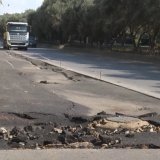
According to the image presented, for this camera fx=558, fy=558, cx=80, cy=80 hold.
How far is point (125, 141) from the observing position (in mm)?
8883

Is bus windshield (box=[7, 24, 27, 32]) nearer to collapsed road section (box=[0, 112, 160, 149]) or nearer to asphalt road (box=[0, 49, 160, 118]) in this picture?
asphalt road (box=[0, 49, 160, 118])

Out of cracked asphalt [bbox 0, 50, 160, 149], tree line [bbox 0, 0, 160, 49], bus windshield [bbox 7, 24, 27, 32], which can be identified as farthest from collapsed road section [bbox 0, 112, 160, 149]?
A: bus windshield [bbox 7, 24, 27, 32]

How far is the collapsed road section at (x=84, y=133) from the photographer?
8.65m

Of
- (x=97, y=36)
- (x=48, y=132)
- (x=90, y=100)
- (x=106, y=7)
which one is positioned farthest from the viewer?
(x=97, y=36)

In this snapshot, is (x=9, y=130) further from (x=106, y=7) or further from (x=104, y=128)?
(x=106, y=7)

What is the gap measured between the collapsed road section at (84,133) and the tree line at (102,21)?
3443 centimetres

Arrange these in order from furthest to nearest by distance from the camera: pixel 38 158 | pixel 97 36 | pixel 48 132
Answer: pixel 97 36, pixel 48 132, pixel 38 158

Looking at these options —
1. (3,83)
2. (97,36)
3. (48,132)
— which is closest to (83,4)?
(97,36)

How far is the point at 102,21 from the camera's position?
6338 centimetres

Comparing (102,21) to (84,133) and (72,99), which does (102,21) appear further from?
(84,133)

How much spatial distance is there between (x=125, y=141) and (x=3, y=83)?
13074 millimetres

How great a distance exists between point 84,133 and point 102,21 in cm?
5429

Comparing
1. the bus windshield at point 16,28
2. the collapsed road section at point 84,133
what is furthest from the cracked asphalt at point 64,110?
the bus windshield at point 16,28

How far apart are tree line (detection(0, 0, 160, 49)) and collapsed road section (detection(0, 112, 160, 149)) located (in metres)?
34.4
